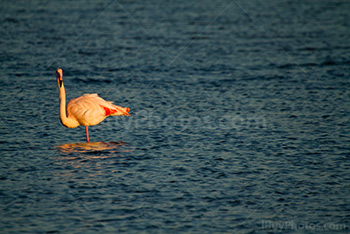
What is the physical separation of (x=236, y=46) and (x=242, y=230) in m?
14.8

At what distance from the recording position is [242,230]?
850cm

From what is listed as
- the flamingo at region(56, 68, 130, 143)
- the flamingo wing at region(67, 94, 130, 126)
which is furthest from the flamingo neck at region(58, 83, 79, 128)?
the flamingo wing at region(67, 94, 130, 126)

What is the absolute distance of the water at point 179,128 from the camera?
29.8 feet

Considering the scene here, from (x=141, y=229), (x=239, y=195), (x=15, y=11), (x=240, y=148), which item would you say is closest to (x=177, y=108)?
(x=240, y=148)

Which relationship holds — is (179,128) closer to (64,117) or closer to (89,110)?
(89,110)

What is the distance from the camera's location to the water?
9.09 meters

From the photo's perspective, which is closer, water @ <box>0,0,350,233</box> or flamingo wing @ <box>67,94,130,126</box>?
water @ <box>0,0,350,233</box>

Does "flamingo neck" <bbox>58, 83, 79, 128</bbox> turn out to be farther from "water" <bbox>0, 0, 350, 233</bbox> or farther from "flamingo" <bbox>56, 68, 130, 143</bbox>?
"water" <bbox>0, 0, 350, 233</bbox>

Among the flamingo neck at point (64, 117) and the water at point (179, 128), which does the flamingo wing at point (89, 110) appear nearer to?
the flamingo neck at point (64, 117)

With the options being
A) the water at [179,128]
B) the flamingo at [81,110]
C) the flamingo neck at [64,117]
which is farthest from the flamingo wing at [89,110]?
the water at [179,128]

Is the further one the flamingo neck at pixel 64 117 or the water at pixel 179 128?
the flamingo neck at pixel 64 117

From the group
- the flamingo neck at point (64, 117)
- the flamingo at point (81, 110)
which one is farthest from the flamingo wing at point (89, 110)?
the flamingo neck at point (64, 117)

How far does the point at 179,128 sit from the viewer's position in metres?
13.8

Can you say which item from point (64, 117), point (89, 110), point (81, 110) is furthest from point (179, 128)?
point (64, 117)
